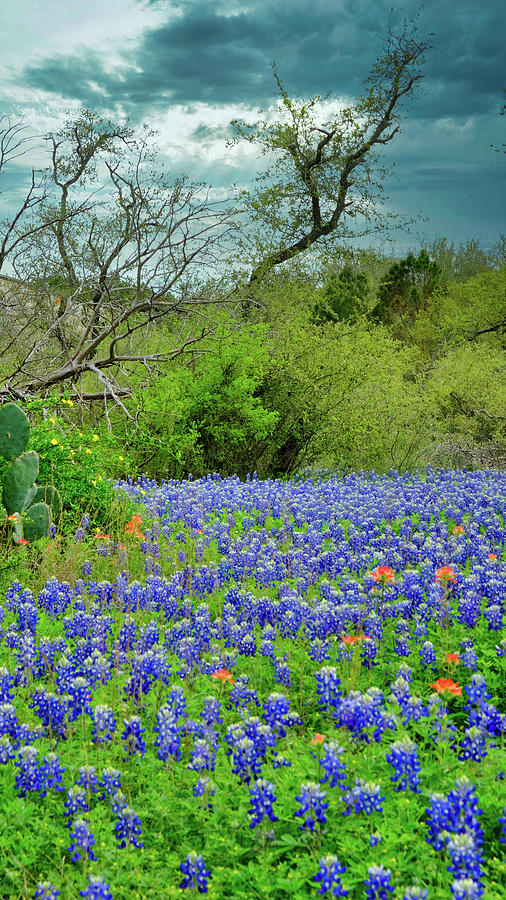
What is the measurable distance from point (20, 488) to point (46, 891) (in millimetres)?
4821

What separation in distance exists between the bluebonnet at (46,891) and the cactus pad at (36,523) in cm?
476

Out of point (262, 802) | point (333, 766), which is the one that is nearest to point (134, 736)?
point (262, 802)

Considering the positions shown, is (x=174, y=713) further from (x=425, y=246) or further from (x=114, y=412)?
(x=425, y=246)

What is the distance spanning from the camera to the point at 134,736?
3408mm

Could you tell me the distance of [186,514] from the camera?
324 inches

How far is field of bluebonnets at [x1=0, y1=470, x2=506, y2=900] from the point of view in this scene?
2.73m

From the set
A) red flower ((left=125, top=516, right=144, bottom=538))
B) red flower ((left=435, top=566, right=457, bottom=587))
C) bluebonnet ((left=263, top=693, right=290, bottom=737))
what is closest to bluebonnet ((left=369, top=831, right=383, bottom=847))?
bluebonnet ((left=263, top=693, right=290, bottom=737))

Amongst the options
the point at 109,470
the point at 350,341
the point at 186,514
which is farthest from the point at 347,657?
the point at 350,341

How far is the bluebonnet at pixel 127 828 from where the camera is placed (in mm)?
2893

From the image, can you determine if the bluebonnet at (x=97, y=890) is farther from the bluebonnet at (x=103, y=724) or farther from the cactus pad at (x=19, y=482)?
the cactus pad at (x=19, y=482)

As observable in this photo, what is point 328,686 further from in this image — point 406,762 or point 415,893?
point 415,893

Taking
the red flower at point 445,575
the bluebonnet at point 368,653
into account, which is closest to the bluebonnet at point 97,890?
the bluebonnet at point 368,653

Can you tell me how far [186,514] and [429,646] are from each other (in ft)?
14.8

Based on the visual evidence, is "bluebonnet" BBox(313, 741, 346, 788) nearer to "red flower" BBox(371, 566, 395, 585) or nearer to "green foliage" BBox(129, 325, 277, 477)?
"red flower" BBox(371, 566, 395, 585)
